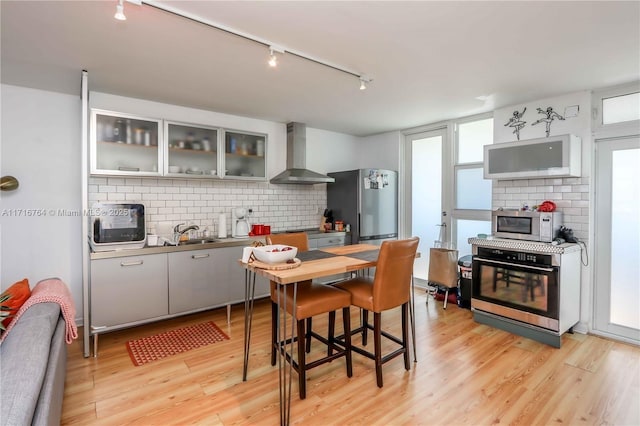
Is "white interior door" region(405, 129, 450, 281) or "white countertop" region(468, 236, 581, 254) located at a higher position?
"white interior door" region(405, 129, 450, 281)

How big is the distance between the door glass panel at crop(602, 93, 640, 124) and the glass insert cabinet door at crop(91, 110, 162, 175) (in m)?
4.45

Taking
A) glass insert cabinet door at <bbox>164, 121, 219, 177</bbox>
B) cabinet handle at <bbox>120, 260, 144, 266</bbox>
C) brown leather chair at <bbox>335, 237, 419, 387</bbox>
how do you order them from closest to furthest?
brown leather chair at <bbox>335, 237, 419, 387</bbox>, cabinet handle at <bbox>120, 260, 144, 266</bbox>, glass insert cabinet door at <bbox>164, 121, 219, 177</bbox>

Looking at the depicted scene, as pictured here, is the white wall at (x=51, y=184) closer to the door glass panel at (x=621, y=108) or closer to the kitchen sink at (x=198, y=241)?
the kitchen sink at (x=198, y=241)

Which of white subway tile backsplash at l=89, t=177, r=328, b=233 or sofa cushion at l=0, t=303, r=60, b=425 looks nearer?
sofa cushion at l=0, t=303, r=60, b=425

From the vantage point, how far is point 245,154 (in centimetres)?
411

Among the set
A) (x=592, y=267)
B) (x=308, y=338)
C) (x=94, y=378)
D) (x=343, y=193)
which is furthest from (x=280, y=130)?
(x=592, y=267)

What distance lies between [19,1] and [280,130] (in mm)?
3110

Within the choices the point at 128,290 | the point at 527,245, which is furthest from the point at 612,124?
the point at 128,290

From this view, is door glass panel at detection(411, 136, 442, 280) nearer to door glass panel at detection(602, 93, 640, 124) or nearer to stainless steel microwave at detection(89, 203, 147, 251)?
door glass panel at detection(602, 93, 640, 124)

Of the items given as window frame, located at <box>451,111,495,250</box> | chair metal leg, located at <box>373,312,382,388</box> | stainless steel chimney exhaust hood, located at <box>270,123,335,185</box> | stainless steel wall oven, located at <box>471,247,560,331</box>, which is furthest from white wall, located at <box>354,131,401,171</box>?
chair metal leg, located at <box>373,312,382,388</box>

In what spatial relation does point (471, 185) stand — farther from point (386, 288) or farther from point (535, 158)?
point (386, 288)

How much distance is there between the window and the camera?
13.7ft

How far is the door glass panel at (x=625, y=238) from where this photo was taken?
10.1ft

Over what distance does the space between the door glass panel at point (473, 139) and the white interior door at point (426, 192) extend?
0.78 feet
